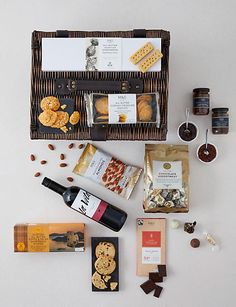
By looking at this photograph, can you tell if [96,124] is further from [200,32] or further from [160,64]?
[200,32]

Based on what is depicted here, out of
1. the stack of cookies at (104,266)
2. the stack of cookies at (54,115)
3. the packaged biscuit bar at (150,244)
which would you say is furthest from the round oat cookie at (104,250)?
the stack of cookies at (54,115)

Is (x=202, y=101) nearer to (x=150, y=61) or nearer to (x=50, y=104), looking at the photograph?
(x=150, y=61)

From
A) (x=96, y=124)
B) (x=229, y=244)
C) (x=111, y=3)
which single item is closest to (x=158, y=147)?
(x=96, y=124)

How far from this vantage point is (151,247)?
1.74m

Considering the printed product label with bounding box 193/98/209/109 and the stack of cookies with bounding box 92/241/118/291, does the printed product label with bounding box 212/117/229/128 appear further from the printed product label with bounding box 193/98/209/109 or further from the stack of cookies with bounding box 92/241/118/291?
the stack of cookies with bounding box 92/241/118/291

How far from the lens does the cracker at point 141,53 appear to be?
153cm

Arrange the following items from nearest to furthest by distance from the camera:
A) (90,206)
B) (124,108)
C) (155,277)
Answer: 1. (124,108)
2. (90,206)
3. (155,277)

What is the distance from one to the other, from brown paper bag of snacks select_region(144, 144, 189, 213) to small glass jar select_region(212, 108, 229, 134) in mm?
135

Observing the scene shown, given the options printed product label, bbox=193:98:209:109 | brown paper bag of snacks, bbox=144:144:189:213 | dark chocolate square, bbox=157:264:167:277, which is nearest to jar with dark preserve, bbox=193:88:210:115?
printed product label, bbox=193:98:209:109

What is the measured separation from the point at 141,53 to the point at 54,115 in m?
0.35

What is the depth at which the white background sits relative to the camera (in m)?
1.73

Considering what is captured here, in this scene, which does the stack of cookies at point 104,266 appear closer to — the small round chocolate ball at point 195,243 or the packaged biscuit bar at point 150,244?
the packaged biscuit bar at point 150,244

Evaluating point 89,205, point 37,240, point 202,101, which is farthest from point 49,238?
point 202,101

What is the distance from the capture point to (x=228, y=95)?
1.74 meters
